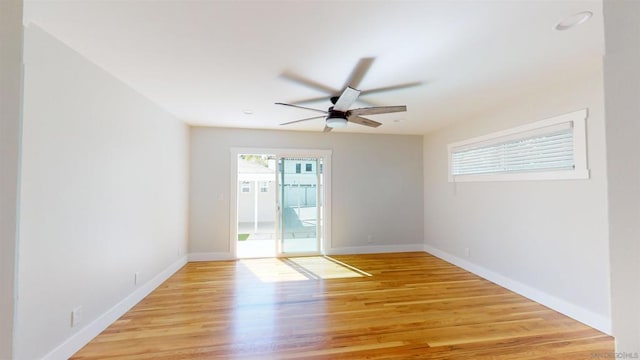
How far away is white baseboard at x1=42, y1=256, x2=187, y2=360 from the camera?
2080 mm

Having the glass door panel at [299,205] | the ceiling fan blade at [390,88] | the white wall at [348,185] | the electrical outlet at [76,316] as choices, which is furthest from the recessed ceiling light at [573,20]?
the electrical outlet at [76,316]

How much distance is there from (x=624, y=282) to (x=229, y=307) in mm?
3201

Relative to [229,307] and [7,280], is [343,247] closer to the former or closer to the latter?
[229,307]

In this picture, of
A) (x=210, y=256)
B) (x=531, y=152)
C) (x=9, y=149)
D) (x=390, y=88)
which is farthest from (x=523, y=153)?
(x=210, y=256)

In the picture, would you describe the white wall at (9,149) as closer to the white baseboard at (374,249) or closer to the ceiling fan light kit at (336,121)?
the ceiling fan light kit at (336,121)

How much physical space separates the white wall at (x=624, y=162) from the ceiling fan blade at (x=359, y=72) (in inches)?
81.6

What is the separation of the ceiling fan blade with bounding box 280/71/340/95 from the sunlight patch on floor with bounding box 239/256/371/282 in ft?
8.30

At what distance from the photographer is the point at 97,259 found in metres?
2.46

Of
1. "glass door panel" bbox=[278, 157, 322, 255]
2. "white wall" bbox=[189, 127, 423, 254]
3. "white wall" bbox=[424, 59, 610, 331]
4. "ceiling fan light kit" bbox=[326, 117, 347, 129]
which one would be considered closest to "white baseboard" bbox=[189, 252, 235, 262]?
"white wall" bbox=[189, 127, 423, 254]

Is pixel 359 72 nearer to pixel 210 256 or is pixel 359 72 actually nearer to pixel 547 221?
pixel 547 221

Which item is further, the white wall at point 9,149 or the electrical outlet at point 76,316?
the electrical outlet at point 76,316

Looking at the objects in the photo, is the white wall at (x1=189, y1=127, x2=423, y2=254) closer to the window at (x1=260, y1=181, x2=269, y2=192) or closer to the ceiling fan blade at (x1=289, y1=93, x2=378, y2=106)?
the ceiling fan blade at (x1=289, y1=93, x2=378, y2=106)

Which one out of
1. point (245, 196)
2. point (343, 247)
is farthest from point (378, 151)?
point (245, 196)

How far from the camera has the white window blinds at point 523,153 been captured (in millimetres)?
2963
